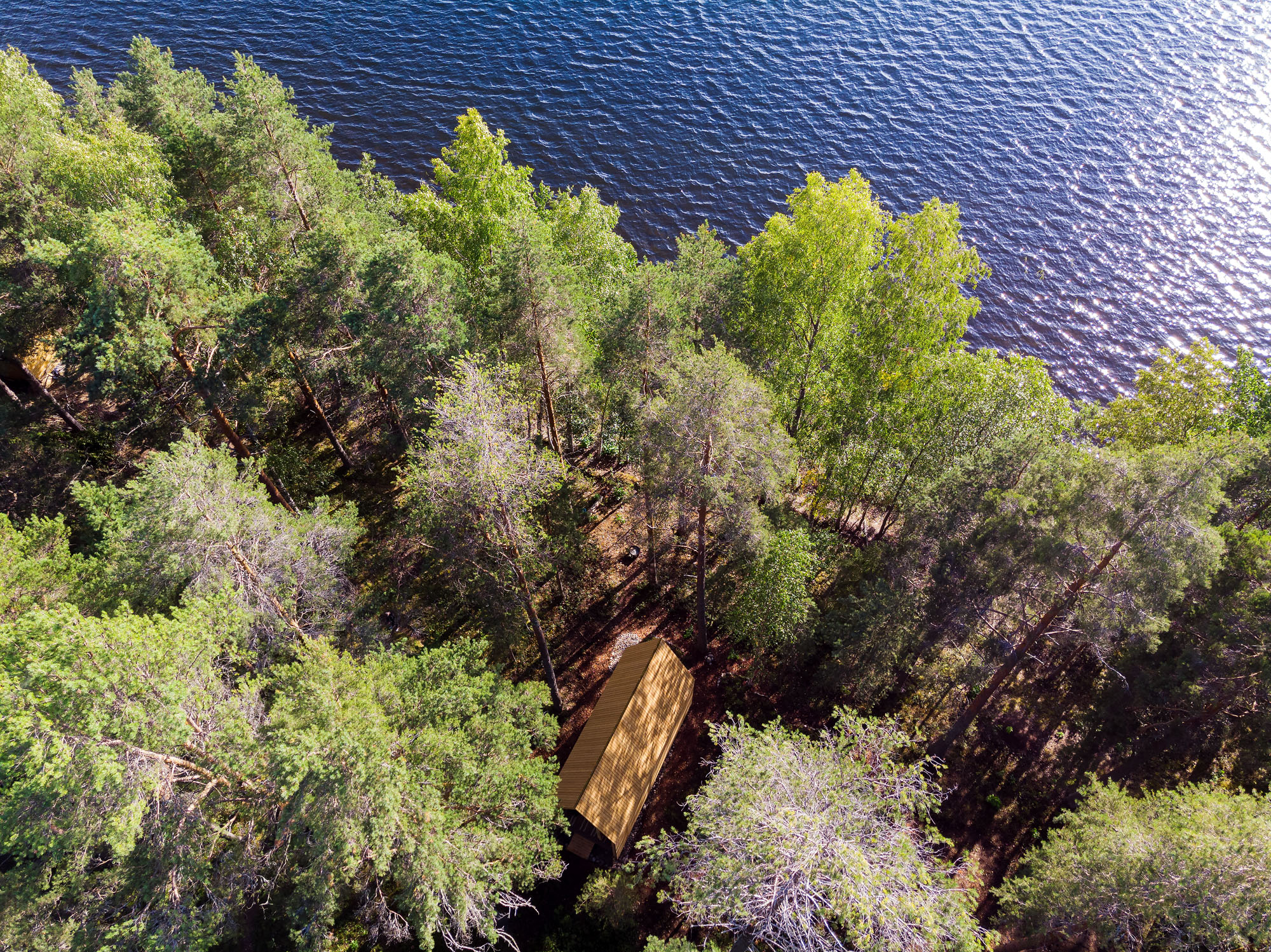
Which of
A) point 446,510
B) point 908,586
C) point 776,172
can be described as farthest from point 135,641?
point 776,172

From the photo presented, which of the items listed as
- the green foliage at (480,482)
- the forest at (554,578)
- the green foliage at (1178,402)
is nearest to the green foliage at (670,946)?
the forest at (554,578)

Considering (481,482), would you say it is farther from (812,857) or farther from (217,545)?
(812,857)

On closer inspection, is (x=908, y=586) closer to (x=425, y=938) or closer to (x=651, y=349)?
(x=651, y=349)

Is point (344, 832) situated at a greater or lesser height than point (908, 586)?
lesser

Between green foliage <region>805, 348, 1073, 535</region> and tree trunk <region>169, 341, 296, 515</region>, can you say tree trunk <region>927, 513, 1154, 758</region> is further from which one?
tree trunk <region>169, 341, 296, 515</region>

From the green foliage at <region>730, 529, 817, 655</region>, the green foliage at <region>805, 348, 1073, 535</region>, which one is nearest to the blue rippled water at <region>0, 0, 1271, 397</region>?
the green foliage at <region>805, 348, 1073, 535</region>

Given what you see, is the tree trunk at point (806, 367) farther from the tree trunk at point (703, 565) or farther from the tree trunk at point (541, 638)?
the tree trunk at point (541, 638)
